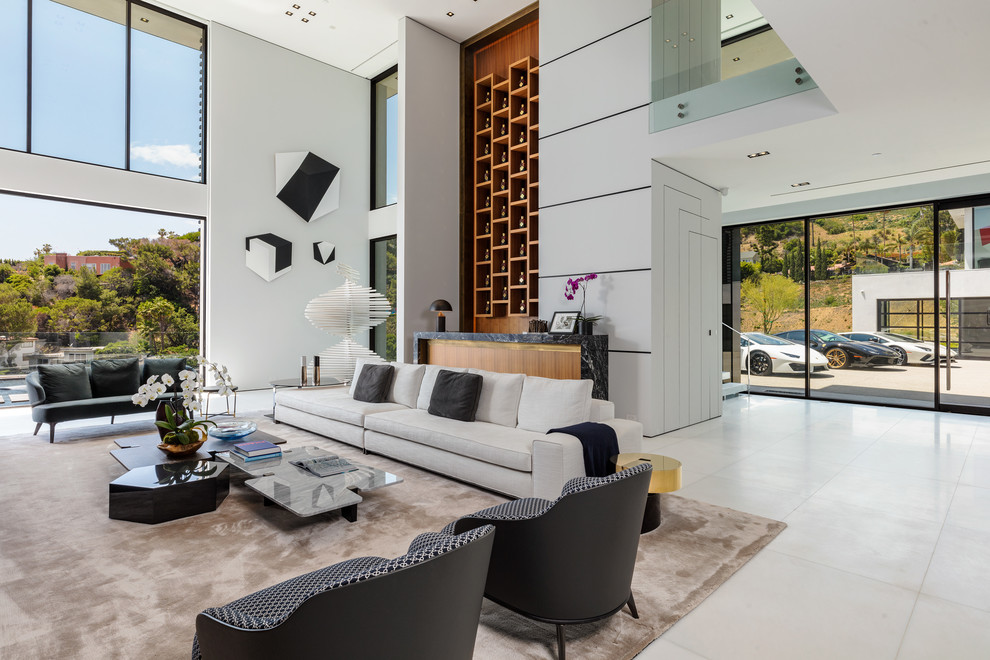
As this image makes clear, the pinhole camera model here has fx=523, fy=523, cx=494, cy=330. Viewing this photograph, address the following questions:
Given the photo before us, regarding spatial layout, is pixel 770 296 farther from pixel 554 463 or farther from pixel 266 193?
pixel 266 193

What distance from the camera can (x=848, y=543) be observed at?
291 centimetres

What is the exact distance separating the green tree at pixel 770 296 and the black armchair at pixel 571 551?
739cm

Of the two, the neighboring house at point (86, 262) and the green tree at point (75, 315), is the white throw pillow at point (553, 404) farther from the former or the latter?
the neighboring house at point (86, 262)

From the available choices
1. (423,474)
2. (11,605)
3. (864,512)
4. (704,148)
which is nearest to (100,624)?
(11,605)

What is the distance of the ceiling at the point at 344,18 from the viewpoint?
752 centimetres

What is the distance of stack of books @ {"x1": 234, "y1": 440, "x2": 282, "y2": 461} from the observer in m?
3.80

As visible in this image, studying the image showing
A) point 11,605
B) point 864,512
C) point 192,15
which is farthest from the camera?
point 192,15

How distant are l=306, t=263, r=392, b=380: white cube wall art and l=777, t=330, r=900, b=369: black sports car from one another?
21.4ft

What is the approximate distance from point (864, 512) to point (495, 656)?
2.79 m

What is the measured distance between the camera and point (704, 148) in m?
5.16

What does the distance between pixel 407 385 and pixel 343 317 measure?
9.68ft

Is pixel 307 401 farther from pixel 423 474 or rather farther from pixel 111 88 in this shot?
pixel 111 88

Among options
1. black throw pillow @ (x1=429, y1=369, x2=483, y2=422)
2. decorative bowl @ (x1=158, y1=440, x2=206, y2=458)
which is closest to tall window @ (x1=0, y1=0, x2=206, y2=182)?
decorative bowl @ (x1=158, y1=440, x2=206, y2=458)

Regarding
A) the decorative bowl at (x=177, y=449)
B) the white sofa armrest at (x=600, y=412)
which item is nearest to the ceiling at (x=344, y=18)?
the white sofa armrest at (x=600, y=412)
